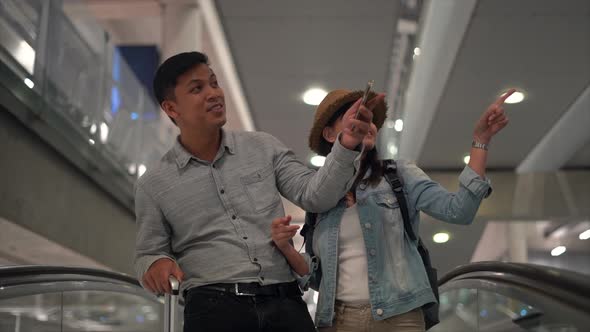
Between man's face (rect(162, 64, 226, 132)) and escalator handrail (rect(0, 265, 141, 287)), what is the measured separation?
1.07m

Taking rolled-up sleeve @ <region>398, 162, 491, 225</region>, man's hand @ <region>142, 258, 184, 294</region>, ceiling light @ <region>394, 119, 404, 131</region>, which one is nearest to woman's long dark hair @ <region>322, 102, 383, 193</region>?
rolled-up sleeve @ <region>398, 162, 491, 225</region>

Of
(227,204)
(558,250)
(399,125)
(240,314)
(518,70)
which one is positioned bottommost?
(240,314)

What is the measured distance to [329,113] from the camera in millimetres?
2988

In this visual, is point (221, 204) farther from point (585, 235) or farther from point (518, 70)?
point (585, 235)

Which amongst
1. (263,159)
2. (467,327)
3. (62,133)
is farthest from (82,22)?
(263,159)

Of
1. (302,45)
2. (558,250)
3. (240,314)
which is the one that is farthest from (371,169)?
(558,250)

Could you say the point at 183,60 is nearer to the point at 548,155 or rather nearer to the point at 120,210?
the point at 120,210

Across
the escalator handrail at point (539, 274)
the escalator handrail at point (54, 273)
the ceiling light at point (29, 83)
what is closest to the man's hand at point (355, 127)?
the escalator handrail at point (539, 274)

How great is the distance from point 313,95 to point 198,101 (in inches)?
316

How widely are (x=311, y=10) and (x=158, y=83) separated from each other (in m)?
5.63

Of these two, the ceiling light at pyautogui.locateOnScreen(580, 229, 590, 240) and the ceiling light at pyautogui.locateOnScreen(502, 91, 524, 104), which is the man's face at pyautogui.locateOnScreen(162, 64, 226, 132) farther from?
the ceiling light at pyautogui.locateOnScreen(580, 229, 590, 240)

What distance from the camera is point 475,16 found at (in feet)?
24.7

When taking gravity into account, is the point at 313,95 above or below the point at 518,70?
above

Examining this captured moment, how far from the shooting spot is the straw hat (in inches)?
117
